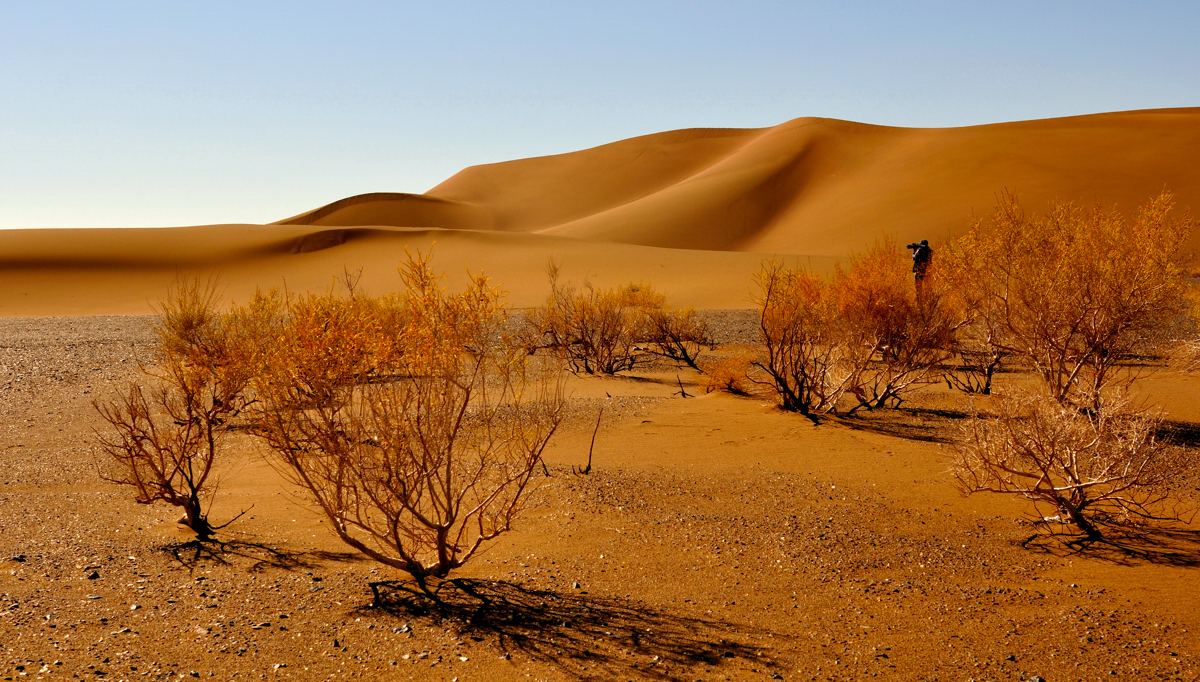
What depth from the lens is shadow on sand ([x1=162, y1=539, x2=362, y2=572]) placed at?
268 inches

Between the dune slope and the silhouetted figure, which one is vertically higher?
Result: the dune slope

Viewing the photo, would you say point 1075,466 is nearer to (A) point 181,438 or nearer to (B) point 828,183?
(A) point 181,438

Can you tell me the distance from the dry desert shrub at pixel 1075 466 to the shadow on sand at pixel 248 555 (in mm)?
5490

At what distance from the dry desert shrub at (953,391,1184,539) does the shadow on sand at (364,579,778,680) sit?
3.46 meters

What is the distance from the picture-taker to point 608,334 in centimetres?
1983

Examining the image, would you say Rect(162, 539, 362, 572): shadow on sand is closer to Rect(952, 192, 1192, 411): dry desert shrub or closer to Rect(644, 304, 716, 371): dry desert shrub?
Rect(952, 192, 1192, 411): dry desert shrub

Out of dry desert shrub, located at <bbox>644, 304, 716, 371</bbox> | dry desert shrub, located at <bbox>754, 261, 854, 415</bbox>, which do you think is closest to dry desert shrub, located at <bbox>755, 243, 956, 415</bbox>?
dry desert shrub, located at <bbox>754, 261, 854, 415</bbox>

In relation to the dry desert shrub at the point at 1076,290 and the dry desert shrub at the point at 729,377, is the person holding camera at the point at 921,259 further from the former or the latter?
the dry desert shrub at the point at 729,377

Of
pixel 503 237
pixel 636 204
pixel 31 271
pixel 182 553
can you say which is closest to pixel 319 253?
pixel 503 237

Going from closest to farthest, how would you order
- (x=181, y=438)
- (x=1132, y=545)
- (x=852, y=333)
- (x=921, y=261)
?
(x=1132, y=545) < (x=181, y=438) < (x=852, y=333) < (x=921, y=261)

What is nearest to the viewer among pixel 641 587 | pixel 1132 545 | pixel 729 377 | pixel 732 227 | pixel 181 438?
pixel 641 587

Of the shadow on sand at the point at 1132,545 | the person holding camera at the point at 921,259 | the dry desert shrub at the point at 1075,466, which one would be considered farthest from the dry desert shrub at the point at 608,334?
the shadow on sand at the point at 1132,545

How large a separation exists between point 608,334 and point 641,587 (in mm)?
13756

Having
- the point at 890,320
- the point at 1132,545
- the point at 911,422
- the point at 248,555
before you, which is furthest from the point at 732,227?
the point at 248,555
